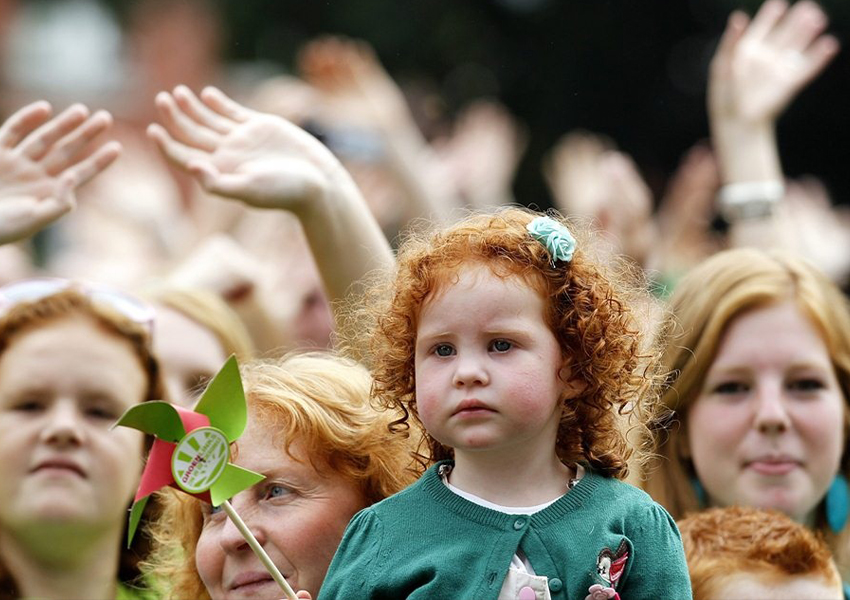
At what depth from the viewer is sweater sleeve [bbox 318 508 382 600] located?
3391mm

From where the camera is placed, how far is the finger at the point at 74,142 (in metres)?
4.79

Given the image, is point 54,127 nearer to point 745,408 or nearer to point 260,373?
point 260,373

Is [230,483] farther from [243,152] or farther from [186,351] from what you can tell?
[186,351]

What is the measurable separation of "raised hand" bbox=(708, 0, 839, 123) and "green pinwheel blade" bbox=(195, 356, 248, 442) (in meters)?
3.78

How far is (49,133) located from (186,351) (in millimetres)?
1009

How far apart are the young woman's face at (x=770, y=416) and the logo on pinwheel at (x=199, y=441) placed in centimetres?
175

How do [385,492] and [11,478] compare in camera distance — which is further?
[11,478]

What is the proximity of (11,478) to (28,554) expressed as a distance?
22cm

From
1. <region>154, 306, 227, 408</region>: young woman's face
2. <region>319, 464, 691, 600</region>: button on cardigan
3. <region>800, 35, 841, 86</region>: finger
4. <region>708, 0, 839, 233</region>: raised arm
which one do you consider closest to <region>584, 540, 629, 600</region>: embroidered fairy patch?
<region>319, 464, 691, 600</region>: button on cardigan

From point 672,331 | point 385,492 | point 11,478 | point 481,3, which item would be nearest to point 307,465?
point 385,492

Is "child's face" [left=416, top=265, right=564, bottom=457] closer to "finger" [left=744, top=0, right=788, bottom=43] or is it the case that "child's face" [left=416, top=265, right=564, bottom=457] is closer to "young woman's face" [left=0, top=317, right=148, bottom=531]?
"young woman's face" [left=0, top=317, right=148, bottom=531]

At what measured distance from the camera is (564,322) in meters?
3.47

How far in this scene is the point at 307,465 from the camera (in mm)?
3930

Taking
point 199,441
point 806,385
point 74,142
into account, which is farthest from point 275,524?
point 806,385
